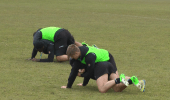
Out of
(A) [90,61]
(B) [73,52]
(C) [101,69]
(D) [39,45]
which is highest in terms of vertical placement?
(B) [73,52]

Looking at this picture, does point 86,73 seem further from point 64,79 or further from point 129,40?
point 129,40

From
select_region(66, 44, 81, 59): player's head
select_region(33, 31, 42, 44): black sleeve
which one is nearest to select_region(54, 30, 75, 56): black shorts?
select_region(33, 31, 42, 44): black sleeve

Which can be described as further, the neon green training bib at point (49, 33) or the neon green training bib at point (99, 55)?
the neon green training bib at point (49, 33)

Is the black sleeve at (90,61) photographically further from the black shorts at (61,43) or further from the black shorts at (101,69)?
the black shorts at (61,43)

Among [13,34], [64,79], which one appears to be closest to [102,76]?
[64,79]

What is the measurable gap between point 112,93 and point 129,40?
754 cm

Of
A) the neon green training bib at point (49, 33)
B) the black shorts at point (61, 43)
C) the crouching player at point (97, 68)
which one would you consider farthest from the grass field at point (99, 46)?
the neon green training bib at point (49, 33)

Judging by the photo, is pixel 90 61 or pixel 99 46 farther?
pixel 99 46

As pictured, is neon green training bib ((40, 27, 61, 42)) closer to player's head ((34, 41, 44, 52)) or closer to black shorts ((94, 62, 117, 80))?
player's head ((34, 41, 44, 52))

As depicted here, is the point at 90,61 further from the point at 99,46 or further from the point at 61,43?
the point at 99,46

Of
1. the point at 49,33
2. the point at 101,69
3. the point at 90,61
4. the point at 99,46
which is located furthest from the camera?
the point at 99,46

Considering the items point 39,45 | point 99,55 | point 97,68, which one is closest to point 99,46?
point 39,45

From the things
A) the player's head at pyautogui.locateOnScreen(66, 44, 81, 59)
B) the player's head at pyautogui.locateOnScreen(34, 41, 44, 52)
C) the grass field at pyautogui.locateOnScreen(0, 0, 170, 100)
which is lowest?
the grass field at pyautogui.locateOnScreen(0, 0, 170, 100)

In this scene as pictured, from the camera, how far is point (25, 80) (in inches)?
303
